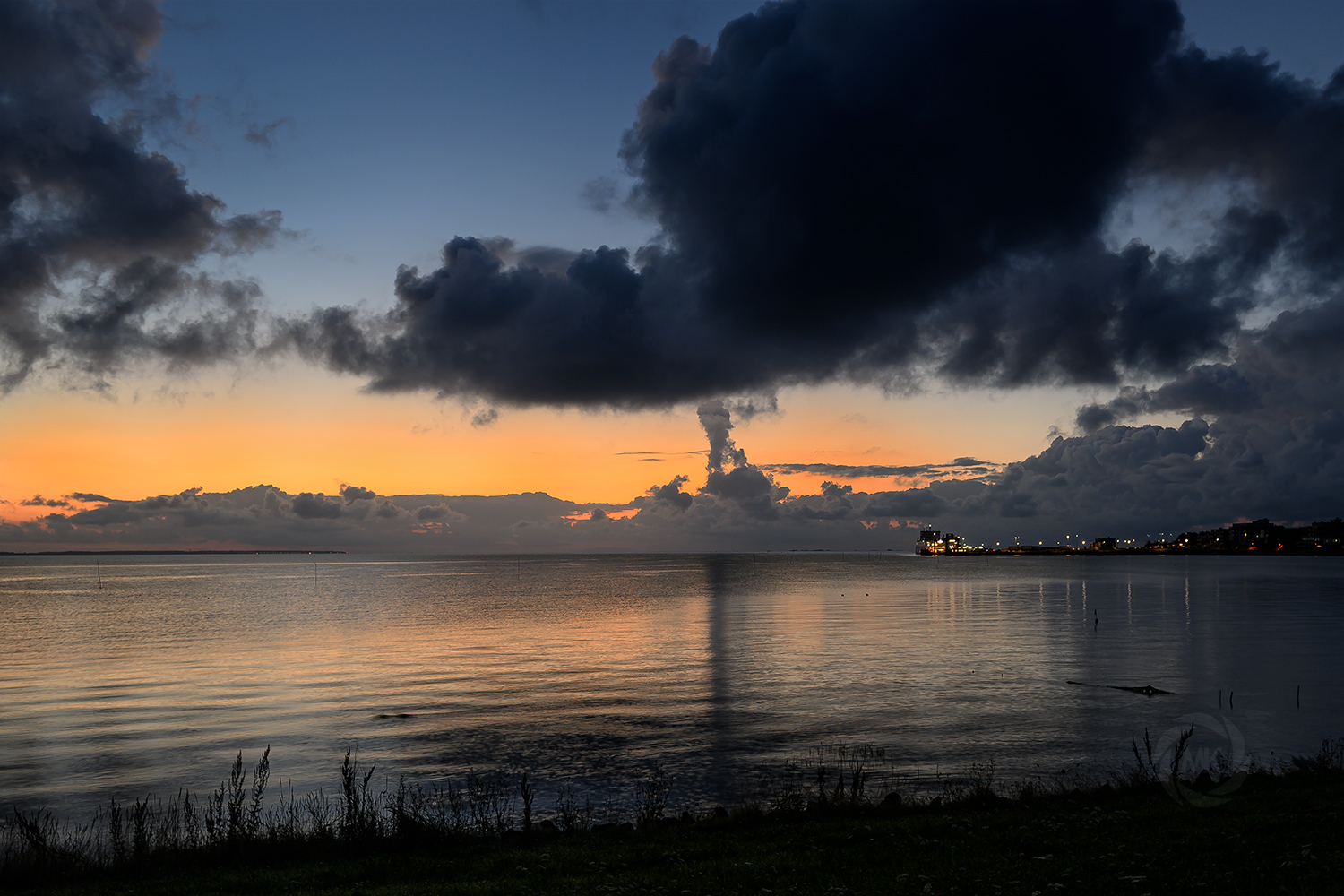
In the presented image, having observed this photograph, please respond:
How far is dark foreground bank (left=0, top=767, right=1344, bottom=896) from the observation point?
16.1 meters

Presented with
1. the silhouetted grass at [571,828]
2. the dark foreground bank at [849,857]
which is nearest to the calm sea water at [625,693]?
the silhouetted grass at [571,828]

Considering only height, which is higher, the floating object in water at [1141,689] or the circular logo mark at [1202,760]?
the circular logo mark at [1202,760]

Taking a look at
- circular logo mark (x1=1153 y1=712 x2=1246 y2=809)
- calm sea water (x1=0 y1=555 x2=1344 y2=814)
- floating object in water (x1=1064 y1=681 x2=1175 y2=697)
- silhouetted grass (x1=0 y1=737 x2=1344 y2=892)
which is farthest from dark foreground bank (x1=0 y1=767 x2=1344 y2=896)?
floating object in water (x1=1064 y1=681 x2=1175 y2=697)

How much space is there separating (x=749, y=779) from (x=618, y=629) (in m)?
69.4

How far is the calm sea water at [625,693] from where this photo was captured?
120 feet

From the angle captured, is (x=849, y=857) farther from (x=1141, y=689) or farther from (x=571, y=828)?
(x=1141, y=689)

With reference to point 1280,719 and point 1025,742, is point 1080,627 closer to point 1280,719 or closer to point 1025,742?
point 1280,719

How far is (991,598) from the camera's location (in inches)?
6201

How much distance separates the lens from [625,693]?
180ft

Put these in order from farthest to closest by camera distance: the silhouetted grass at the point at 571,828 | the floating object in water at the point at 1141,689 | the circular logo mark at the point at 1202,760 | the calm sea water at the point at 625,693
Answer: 1. the floating object in water at the point at 1141,689
2. the calm sea water at the point at 625,693
3. the circular logo mark at the point at 1202,760
4. the silhouetted grass at the point at 571,828

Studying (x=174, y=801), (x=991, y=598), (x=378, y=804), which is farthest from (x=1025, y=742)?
(x=991, y=598)

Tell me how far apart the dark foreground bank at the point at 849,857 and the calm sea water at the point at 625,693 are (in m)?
9.66

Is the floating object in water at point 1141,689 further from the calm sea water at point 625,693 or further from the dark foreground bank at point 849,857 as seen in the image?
the dark foreground bank at point 849,857

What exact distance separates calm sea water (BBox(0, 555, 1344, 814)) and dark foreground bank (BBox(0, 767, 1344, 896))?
9.66 meters
